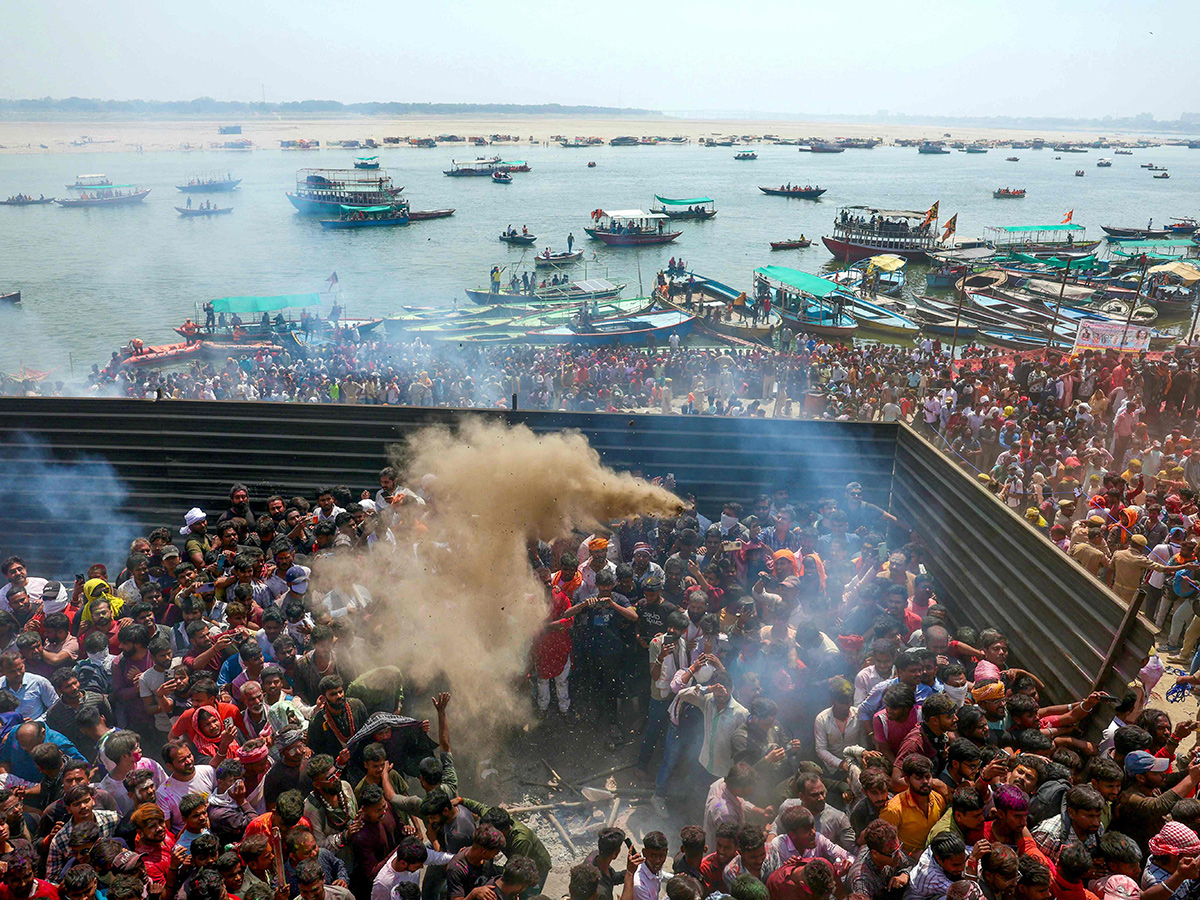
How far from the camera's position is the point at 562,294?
3625 cm

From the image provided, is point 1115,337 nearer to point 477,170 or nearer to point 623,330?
point 623,330

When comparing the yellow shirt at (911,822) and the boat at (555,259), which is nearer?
the yellow shirt at (911,822)

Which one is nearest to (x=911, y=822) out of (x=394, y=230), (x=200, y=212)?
(x=394, y=230)

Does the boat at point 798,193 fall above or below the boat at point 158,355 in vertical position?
above

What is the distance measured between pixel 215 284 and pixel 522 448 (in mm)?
49379

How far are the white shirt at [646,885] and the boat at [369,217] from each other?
223 ft

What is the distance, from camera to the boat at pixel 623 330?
92.9ft

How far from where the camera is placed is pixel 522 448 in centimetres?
859

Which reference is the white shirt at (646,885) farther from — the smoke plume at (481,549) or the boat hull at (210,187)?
the boat hull at (210,187)

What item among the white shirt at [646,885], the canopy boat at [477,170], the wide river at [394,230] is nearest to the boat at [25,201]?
the wide river at [394,230]

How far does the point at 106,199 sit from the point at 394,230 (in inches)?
1264

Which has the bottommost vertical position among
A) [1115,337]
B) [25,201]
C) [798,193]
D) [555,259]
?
[555,259]

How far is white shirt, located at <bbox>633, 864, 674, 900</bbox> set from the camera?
408cm

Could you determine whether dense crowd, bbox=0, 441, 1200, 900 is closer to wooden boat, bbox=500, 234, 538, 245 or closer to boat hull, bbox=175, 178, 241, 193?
wooden boat, bbox=500, 234, 538, 245
